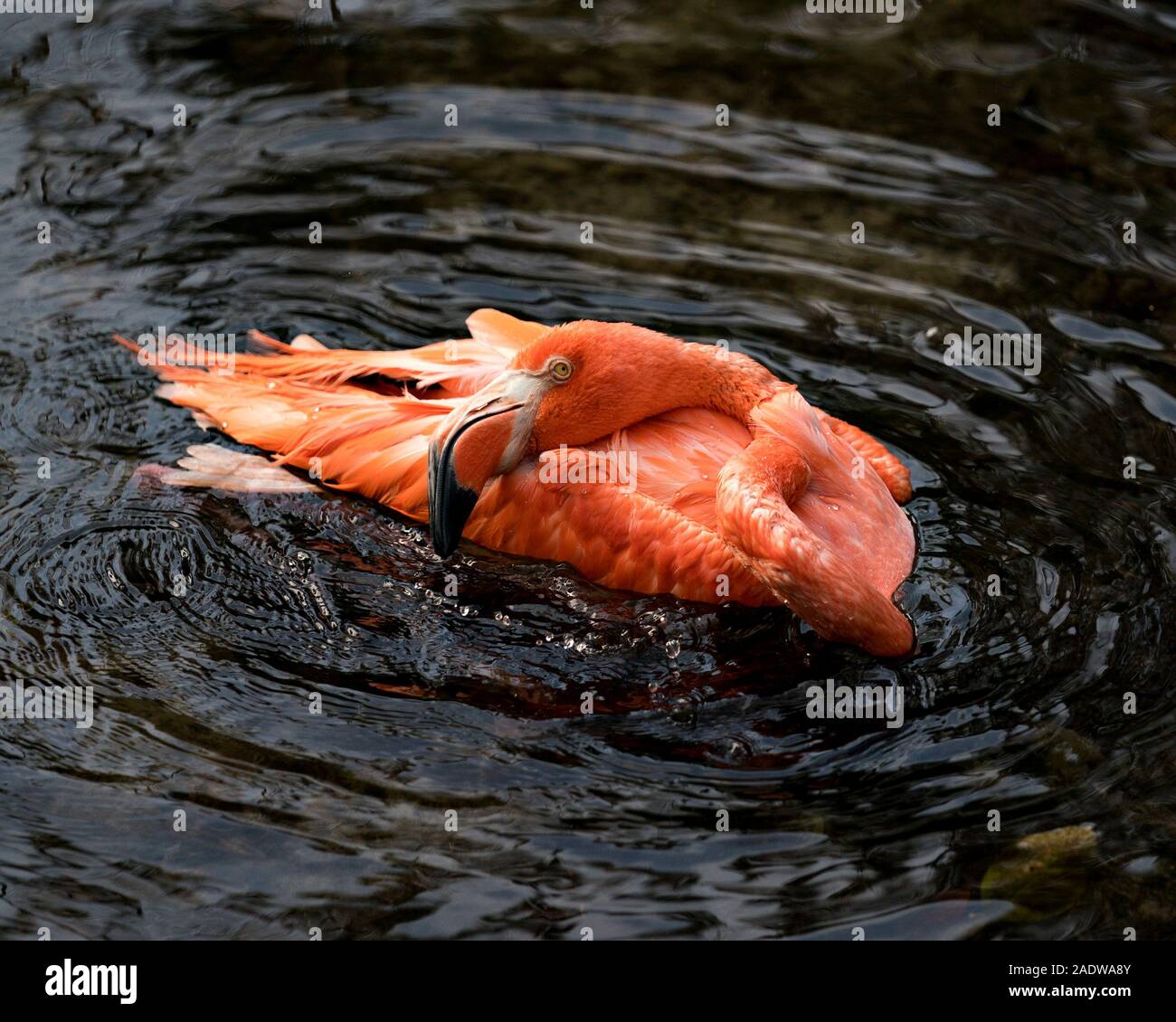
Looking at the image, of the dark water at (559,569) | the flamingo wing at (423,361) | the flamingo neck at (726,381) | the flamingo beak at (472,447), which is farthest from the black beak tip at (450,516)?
the flamingo neck at (726,381)

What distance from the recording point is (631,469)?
5.87 meters

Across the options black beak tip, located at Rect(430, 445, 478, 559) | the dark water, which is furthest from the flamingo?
the dark water

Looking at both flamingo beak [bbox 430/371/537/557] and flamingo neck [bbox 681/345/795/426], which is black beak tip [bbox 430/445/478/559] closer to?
flamingo beak [bbox 430/371/537/557]

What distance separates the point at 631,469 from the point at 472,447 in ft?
2.16

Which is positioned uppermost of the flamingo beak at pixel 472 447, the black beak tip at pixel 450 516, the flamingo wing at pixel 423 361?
the flamingo wing at pixel 423 361

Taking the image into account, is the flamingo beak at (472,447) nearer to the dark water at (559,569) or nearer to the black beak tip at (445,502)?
the black beak tip at (445,502)

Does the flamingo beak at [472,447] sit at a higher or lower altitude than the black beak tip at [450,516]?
higher

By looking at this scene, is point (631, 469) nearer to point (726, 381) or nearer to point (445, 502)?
point (726, 381)

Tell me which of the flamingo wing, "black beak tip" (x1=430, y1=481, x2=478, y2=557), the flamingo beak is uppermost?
the flamingo wing

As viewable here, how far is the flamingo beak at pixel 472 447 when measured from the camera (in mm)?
5582

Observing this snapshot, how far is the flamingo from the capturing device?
536 centimetres

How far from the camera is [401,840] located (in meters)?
4.65

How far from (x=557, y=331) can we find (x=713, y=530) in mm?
971
